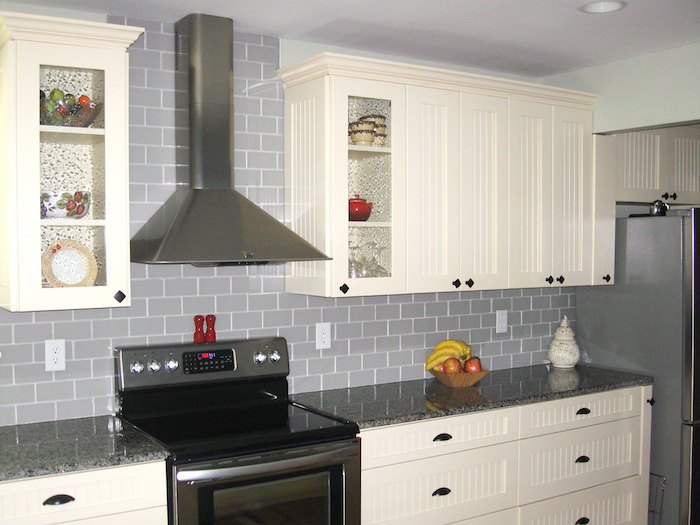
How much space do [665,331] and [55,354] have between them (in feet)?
9.23

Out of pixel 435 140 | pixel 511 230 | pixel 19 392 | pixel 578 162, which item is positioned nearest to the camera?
pixel 19 392

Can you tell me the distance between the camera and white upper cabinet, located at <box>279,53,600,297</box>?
2900 millimetres

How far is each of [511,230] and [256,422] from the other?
1537 millimetres

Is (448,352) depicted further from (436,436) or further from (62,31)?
(62,31)

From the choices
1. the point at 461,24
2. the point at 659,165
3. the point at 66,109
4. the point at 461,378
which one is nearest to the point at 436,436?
the point at 461,378

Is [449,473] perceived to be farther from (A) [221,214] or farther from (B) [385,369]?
(A) [221,214]

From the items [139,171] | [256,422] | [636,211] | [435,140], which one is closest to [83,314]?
[139,171]

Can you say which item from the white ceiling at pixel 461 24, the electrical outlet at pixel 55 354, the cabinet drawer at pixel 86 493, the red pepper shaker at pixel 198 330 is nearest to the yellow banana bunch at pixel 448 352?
the red pepper shaker at pixel 198 330

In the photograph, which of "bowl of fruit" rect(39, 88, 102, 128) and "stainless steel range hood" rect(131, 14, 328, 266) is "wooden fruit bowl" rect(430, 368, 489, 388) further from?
"bowl of fruit" rect(39, 88, 102, 128)

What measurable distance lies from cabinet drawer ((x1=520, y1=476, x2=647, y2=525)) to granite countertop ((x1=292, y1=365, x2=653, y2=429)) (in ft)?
1.60

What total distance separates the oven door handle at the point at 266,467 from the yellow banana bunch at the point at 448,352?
93 centimetres

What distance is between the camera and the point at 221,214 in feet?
8.61

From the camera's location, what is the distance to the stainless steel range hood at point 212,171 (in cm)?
261

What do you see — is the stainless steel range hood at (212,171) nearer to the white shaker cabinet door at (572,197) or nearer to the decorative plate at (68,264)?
the decorative plate at (68,264)
